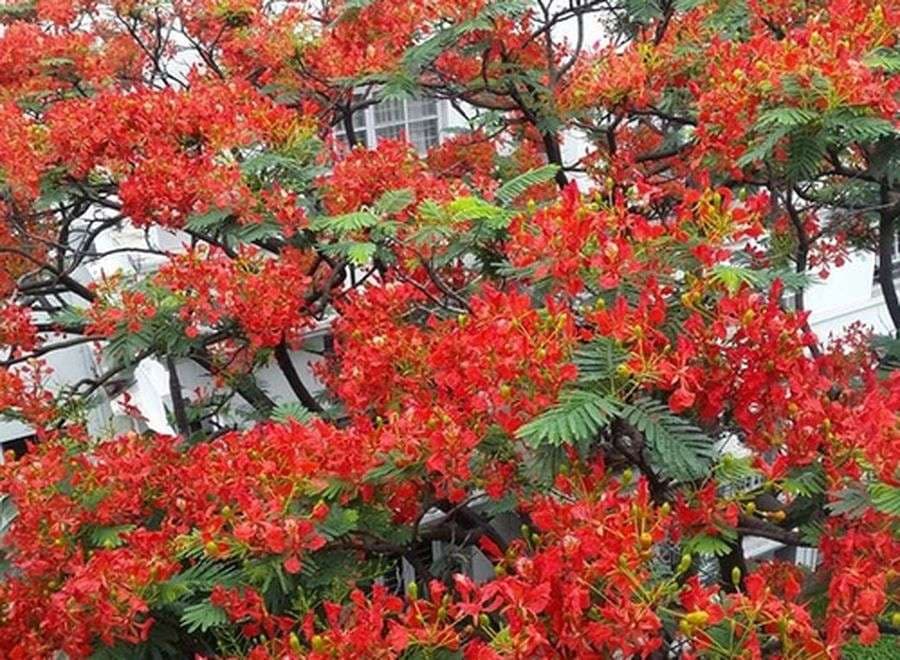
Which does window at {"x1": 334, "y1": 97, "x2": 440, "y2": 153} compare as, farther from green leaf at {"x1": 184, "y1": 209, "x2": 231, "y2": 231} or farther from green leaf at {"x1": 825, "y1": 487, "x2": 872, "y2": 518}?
green leaf at {"x1": 825, "y1": 487, "x2": 872, "y2": 518}

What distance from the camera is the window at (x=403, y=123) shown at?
848 centimetres

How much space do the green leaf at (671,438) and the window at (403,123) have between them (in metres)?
6.33

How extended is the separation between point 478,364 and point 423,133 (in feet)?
21.3

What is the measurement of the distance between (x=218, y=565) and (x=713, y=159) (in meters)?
2.66

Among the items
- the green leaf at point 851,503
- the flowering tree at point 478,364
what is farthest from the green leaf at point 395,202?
the green leaf at point 851,503

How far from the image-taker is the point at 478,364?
2.51 metres

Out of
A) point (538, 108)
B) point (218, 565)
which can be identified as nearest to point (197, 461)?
point (218, 565)

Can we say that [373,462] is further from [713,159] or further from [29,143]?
[29,143]

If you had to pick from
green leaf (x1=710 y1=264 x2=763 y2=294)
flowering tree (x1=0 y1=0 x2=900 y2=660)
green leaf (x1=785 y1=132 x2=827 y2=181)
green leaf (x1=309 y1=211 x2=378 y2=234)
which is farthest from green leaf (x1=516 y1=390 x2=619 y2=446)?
green leaf (x1=309 y1=211 x2=378 y2=234)

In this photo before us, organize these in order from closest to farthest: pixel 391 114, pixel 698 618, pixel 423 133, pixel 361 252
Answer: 1. pixel 698 618
2. pixel 361 252
3. pixel 391 114
4. pixel 423 133

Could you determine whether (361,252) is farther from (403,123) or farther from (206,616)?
(403,123)

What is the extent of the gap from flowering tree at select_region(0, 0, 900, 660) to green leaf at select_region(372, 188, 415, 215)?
0.02m

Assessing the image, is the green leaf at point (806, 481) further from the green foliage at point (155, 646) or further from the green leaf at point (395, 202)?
the green foliage at point (155, 646)

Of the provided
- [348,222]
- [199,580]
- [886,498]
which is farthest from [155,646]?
[886,498]
